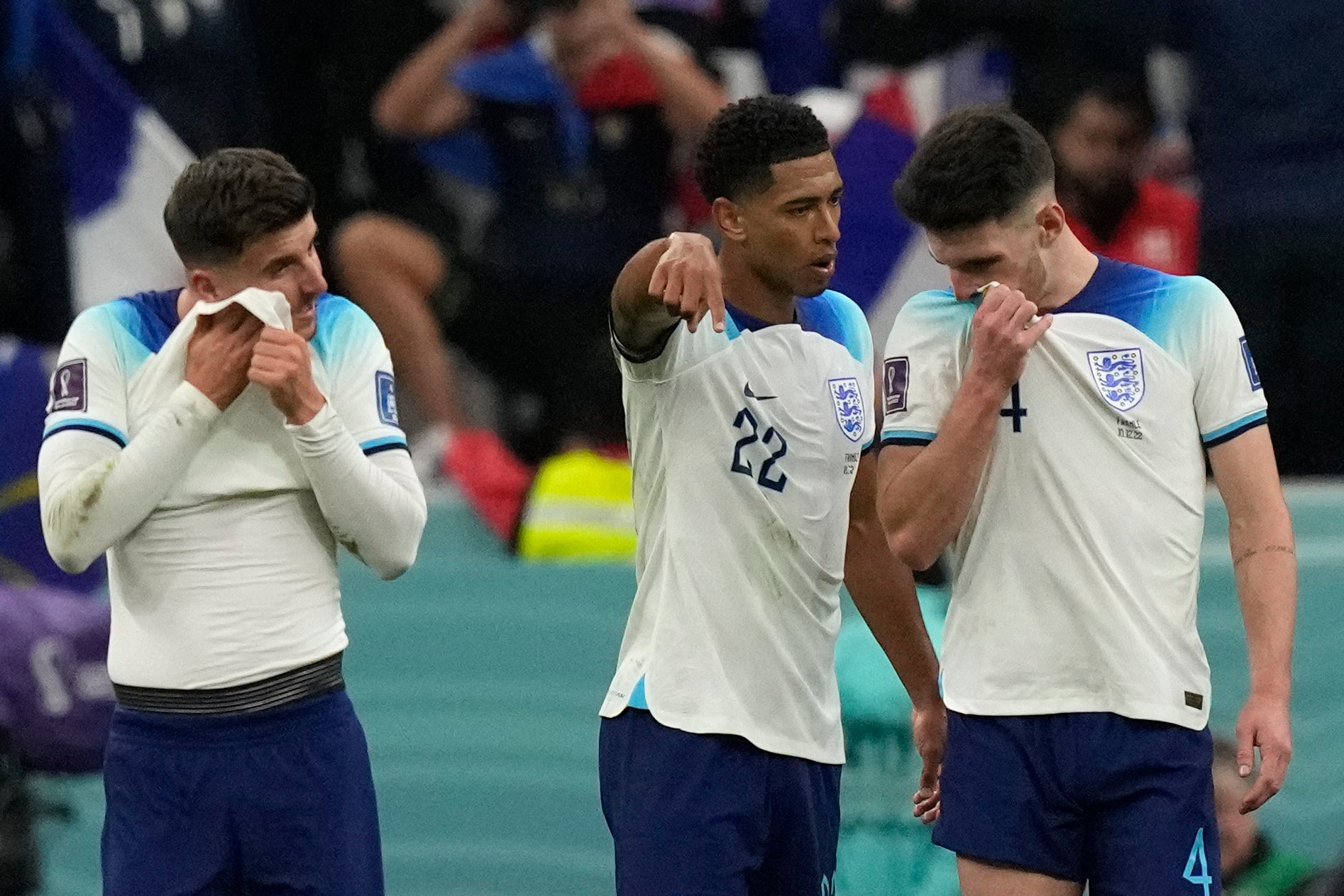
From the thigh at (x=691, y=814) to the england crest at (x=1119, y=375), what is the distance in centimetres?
83

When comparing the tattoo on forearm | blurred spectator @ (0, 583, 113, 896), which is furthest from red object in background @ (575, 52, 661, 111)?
the tattoo on forearm

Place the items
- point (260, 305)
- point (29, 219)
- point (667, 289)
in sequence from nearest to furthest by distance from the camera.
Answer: point (667, 289), point (260, 305), point (29, 219)

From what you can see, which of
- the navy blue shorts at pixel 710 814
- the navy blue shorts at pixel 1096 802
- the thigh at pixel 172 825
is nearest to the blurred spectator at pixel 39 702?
the thigh at pixel 172 825

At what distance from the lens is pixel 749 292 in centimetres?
345

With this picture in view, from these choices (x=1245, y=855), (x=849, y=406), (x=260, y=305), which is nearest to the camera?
(x=260, y=305)

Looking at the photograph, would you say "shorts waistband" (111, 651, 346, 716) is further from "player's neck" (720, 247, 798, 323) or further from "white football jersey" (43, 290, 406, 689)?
"player's neck" (720, 247, 798, 323)

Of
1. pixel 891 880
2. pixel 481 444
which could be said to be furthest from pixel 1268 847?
pixel 481 444

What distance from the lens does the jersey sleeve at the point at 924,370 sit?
335 centimetres

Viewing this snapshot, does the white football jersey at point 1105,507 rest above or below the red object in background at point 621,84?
below

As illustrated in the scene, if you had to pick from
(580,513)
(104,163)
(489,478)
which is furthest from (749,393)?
(104,163)

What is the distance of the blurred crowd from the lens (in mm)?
5656

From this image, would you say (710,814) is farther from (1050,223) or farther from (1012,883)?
(1050,223)

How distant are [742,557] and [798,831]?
0.48 metres

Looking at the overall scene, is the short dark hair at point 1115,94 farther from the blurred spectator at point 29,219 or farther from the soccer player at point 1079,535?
the blurred spectator at point 29,219
